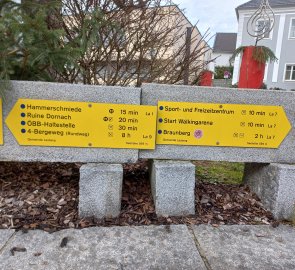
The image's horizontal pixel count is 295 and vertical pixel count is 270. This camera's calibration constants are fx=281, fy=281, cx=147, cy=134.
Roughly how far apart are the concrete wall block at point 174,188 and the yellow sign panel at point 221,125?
Answer: 272mm

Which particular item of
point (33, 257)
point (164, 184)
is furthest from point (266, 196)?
point (33, 257)

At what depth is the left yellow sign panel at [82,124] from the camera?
8.72 feet

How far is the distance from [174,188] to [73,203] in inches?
40.6

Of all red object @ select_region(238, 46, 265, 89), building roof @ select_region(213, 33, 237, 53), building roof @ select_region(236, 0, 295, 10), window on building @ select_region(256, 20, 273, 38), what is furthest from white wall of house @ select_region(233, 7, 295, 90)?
building roof @ select_region(213, 33, 237, 53)

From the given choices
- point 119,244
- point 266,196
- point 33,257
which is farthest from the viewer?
point 266,196

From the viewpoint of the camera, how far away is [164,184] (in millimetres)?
2703

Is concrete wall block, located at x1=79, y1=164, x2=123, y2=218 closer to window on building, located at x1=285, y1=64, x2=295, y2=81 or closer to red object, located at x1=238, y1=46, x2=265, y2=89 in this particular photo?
red object, located at x1=238, y1=46, x2=265, y2=89

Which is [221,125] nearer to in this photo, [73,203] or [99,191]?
[99,191]

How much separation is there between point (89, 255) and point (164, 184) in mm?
937

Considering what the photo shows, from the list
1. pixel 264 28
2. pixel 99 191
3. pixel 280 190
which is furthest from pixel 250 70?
pixel 99 191

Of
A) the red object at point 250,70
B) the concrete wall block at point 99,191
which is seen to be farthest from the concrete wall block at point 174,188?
the red object at point 250,70

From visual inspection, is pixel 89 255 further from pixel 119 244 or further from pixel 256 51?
pixel 256 51

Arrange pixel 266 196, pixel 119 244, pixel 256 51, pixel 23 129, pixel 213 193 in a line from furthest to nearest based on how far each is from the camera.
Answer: pixel 256 51 < pixel 213 193 < pixel 266 196 < pixel 23 129 < pixel 119 244

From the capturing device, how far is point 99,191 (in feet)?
8.69
